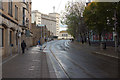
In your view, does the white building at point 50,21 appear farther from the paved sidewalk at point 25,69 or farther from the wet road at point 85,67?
the paved sidewalk at point 25,69

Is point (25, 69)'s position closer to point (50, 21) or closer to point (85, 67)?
point (85, 67)

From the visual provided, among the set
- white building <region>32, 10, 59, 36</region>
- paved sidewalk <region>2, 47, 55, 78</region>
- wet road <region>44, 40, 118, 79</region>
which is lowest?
wet road <region>44, 40, 118, 79</region>

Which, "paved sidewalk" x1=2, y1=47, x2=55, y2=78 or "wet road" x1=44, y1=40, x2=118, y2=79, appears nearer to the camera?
"paved sidewalk" x1=2, y1=47, x2=55, y2=78

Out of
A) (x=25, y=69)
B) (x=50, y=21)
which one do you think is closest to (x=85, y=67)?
(x=25, y=69)

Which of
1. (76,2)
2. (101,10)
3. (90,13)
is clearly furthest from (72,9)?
(101,10)

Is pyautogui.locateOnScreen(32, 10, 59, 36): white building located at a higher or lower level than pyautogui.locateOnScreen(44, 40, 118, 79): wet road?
higher

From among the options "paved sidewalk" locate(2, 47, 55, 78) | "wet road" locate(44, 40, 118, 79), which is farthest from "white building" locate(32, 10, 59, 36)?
"paved sidewalk" locate(2, 47, 55, 78)

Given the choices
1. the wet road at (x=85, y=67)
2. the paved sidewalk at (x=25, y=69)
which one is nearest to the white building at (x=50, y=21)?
the wet road at (x=85, y=67)

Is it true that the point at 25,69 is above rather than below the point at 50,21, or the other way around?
below

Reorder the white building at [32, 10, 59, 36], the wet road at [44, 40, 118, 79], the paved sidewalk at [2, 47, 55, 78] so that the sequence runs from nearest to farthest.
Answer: the paved sidewalk at [2, 47, 55, 78], the wet road at [44, 40, 118, 79], the white building at [32, 10, 59, 36]

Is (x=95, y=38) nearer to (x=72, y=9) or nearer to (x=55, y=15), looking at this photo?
(x=72, y=9)

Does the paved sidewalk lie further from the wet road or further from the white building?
the white building

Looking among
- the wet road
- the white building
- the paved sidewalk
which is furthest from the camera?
the white building

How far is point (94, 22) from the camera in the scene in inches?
1231
